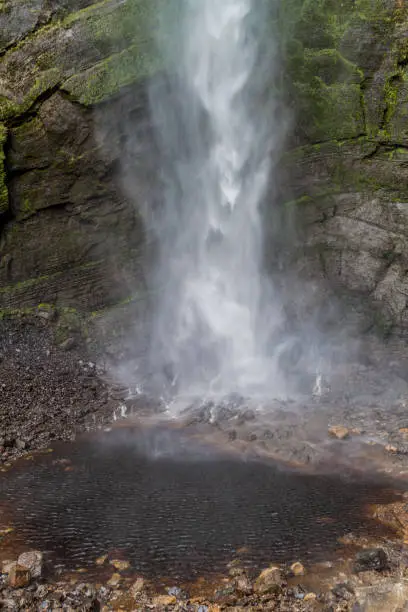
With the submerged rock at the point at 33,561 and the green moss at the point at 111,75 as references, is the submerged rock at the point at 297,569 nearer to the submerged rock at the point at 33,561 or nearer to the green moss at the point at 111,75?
the submerged rock at the point at 33,561

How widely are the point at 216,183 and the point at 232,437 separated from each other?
30.6ft

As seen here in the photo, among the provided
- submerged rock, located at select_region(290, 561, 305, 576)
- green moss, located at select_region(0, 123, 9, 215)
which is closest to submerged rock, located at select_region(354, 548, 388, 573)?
submerged rock, located at select_region(290, 561, 305, 576)

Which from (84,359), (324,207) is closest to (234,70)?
(324,207)

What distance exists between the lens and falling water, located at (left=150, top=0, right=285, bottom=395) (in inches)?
656

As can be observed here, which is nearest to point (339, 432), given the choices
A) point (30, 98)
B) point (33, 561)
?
point (33, 561)

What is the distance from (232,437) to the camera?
468 inches

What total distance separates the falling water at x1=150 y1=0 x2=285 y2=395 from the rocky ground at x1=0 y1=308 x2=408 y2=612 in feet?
8.49

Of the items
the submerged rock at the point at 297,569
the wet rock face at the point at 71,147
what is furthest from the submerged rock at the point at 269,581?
the wet rock face at the point at 71,147

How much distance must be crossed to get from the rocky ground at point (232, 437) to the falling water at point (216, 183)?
259 centimetres

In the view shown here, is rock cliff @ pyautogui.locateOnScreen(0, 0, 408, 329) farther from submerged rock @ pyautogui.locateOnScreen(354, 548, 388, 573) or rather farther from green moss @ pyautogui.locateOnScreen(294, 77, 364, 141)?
submerged rock @ pyautogui.locateOnScreen(354, 548, 388, 573)

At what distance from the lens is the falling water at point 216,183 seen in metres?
16.7

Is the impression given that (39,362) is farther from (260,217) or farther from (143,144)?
(260,217)

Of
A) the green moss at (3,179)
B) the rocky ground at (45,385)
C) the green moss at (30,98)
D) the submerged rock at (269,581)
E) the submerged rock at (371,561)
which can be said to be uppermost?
the green moss at (30,98)

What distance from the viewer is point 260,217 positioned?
59.2 ft
